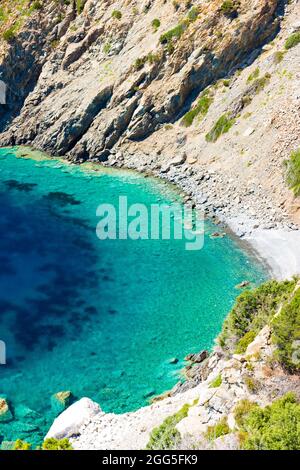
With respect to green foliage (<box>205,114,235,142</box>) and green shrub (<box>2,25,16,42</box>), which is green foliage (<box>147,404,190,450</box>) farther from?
green shrub (<box>2,25,16,42</box>)

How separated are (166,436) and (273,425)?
5001 mm

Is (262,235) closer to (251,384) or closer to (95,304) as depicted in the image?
(95,304)

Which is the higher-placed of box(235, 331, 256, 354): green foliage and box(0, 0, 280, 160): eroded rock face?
box(0, 0, 280, 160): eroded rock face

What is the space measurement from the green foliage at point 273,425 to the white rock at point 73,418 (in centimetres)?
1100

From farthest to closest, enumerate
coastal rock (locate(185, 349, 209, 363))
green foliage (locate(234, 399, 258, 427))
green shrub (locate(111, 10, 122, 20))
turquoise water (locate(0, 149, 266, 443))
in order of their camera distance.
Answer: green shrub (locate(111, 10, 122, 20))
coastal rock (locate(185, 349, 209, 363))
turquoise water (locate(0, 149, 266, 443))
green foliage (locate(234, 399, 258, 427))

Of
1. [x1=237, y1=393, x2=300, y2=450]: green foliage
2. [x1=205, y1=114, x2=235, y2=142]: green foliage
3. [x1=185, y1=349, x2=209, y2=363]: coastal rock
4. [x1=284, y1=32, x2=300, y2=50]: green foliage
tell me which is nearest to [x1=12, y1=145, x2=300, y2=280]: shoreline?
[x1=205, y1=114, x2=235, y2=142]: green foliage

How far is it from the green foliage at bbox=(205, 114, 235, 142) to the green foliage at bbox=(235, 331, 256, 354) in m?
42.3

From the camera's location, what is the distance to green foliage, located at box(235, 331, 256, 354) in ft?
90.2

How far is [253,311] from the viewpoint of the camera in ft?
104

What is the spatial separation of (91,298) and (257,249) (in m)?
18.2

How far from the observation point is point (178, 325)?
125 feet

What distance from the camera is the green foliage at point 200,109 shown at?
69.5 metres

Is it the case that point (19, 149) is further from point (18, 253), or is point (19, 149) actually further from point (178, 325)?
point (178, 325)
